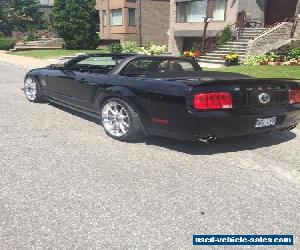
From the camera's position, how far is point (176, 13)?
26.7 m

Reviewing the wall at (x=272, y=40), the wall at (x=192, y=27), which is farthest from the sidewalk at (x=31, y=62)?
the wall at (x=272, y=40)

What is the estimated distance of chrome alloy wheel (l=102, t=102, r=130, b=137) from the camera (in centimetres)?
527

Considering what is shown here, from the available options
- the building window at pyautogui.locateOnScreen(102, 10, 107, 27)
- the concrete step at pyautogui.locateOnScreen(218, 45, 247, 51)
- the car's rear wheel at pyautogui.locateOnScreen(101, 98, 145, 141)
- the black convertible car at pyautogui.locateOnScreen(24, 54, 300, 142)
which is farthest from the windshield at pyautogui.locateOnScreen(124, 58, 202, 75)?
the building window at pyautogui.locateOnScreen(102, 10, 107, 27)

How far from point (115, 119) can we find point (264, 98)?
2160mm

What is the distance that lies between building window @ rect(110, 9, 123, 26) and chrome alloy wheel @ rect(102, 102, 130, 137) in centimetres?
2959

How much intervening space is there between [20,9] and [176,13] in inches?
1205

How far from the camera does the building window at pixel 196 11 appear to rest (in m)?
23.1

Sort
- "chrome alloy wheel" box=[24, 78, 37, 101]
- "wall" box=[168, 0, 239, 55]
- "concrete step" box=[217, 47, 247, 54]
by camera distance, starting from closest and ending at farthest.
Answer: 1. "chrome alloy wheel" box=[24, 78, 37, 101]
2. "concrete step" box=[217, 47, 247, 54]
3. "wall" box=[168, 0, 239, 55]

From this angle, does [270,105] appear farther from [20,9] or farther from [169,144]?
[20,9]

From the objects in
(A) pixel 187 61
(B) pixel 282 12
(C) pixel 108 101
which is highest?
(B) pixel 282 12

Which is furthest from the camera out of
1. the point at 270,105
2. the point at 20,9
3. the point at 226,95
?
the point at 20,9

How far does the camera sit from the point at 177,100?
445 centimetres

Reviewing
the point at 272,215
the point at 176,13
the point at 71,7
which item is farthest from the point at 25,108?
the point at 71,7

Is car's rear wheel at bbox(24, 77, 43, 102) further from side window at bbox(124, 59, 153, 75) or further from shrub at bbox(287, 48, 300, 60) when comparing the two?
shrub at bbox(287, 48, 300, 60)
